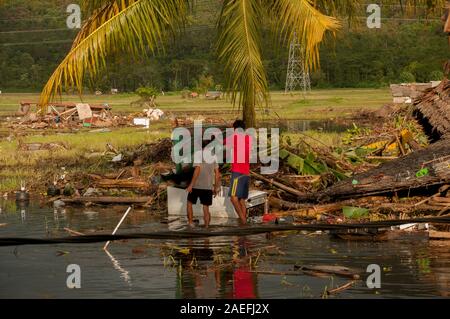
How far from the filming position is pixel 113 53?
19.6m

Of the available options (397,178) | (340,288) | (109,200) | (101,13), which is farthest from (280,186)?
(340,288)

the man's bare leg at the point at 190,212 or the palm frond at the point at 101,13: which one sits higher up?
the palm frond at the point at 101,13

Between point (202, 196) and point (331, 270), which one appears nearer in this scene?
point (331, 270)

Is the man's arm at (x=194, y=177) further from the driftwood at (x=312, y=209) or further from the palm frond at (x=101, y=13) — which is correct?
the palm frond at (x=101, y=13)

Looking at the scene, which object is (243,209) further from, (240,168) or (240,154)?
(240,154)

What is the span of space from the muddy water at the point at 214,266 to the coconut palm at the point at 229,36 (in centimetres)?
289

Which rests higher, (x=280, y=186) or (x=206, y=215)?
(x=280, y=186)

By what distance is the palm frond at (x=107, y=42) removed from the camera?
18.5 metres

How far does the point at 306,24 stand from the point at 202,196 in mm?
4056

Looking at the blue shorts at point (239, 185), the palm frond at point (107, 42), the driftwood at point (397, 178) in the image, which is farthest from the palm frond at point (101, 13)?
the driftwood at point (397, 178)

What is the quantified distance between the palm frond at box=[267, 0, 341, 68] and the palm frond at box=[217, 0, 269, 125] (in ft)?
1.99

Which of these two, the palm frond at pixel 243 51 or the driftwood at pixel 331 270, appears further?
the palm frond at pixel 243 51

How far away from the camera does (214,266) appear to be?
1313 centimetres
